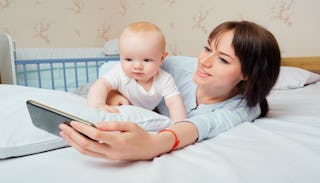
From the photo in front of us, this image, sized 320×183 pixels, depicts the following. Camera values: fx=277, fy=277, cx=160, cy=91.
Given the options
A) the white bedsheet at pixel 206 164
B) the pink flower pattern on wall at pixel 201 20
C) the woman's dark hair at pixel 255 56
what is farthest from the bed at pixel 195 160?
the pink flower pattern on wall at pixel 201 20

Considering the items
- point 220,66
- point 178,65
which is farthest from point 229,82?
point 178,65

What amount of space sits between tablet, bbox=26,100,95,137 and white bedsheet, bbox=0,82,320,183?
0.07m

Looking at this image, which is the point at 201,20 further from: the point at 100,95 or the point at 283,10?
the point at 100,95

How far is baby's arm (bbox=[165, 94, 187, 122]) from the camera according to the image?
2.76 feet

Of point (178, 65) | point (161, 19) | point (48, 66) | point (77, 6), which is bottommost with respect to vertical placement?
point (48, 66)

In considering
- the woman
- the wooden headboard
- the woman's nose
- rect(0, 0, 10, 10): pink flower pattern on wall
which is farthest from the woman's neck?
rect(0, 0, 10, 10): pink flower pattern on wall

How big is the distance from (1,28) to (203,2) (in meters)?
1.68

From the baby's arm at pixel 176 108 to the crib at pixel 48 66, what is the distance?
0.92 m

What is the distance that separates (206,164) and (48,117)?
0.27 metres

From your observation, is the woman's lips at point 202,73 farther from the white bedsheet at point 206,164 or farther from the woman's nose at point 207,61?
the white bedsheet at point 206,164

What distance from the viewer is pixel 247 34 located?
750 mm

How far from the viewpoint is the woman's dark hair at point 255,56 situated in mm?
746

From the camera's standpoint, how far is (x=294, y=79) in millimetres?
1498

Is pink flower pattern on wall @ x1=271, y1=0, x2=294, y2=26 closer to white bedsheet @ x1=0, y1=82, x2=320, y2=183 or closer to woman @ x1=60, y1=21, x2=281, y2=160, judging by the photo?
woman @ x1=60, y1=21, x2=281, y2=160
